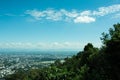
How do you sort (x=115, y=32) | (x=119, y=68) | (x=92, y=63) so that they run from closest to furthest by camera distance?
(x=119, y=68), (x=115, y=32), (x=92, y=63)

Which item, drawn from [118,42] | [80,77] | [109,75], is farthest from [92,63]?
[118,42]

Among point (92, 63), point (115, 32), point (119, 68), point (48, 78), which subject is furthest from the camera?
point (92, 63)

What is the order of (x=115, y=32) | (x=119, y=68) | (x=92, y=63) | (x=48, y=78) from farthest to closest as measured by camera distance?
(x=92, y=63) → (x=48, y=78) → (x=115, y=32) → (x=119, y=68)

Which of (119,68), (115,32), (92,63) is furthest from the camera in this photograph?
(92,63)

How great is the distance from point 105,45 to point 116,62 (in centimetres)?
259

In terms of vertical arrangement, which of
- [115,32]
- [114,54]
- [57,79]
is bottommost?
[57,79]

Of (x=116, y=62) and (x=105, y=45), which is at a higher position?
(x=105, y=45)

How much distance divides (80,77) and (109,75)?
10.9 ft

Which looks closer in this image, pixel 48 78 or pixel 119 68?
pixel 119 68

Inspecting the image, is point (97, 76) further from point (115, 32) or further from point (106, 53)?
point (115, 32)

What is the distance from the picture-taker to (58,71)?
26.8 m

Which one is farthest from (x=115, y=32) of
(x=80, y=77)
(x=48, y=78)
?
(x=48, y=78)

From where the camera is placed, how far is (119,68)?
2244cm

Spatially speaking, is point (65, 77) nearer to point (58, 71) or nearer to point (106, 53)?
point (58, 71)
